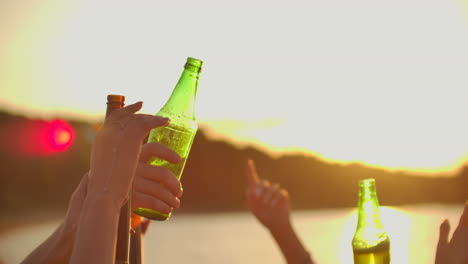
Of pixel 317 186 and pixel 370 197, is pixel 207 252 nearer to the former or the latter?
pixel 370 197

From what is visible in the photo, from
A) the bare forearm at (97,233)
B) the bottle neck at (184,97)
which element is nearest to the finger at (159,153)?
the bare forearm at (97,233)

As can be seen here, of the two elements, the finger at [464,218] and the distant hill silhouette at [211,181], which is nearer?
the finger at [464,218]

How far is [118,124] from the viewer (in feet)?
5.64

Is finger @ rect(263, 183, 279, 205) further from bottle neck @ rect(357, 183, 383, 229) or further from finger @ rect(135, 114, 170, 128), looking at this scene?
finger @ rect(135, 114, 170, 128)

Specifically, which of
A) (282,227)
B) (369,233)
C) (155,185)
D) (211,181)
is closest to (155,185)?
(155,185)

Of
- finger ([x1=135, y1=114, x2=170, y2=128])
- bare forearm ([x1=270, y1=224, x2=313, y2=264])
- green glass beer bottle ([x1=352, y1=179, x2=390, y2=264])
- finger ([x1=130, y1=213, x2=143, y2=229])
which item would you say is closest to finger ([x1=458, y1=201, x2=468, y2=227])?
green glass beer bottle ([x1=352, y1=179, x2=390, y2=264])

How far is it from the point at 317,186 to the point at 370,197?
473ft

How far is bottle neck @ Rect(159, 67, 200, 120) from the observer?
2467 millimetres

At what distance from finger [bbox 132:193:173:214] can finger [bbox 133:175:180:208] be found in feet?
0.03

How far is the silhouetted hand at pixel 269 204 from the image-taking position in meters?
2.49

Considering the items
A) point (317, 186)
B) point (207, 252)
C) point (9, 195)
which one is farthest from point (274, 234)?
point (317, 186)

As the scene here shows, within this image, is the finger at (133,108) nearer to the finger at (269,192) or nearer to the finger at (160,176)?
the finger at (160,176)

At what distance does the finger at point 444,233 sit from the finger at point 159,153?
0.83 meters

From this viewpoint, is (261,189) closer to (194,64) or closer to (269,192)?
(269,192)
